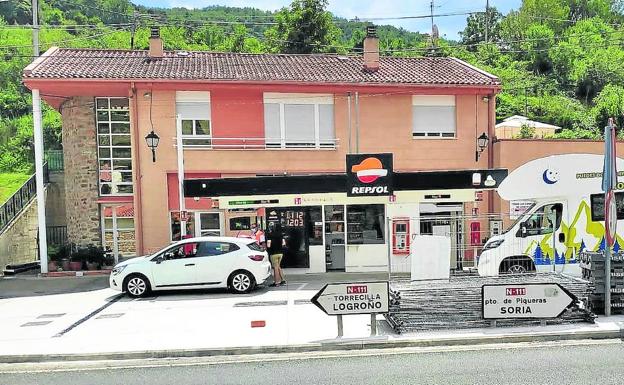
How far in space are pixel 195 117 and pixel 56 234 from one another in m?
8.85

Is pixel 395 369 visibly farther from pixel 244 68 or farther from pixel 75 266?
pixel 244 68

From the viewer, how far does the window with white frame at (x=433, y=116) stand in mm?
18766

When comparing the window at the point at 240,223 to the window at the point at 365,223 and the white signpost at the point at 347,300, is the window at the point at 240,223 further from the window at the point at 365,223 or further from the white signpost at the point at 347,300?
the white signpost at the point at 347,300

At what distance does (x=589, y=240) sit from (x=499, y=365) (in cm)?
736

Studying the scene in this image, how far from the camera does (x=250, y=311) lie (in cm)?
1155

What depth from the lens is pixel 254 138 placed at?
18.0m

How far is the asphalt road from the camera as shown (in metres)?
6.97

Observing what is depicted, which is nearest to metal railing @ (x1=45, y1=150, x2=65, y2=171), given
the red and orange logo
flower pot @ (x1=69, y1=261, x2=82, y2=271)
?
flower pot @ (x1=69, y1=261, x2=82, y2=271)

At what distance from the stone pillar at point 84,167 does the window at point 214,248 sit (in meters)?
7.81

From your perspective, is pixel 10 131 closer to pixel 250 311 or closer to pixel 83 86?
pixel 83 86

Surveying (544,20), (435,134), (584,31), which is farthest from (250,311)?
(544,20)

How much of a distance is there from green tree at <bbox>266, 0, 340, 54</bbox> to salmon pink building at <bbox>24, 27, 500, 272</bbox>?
696 inches

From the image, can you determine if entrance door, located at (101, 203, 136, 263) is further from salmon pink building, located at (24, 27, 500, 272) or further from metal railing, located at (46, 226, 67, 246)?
metal railing, located at (46, 226, 67, 246)

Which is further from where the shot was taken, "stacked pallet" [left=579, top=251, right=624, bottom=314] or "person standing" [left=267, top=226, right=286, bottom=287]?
"person standing" [left=267, top=226, right=286, bottom=287]
